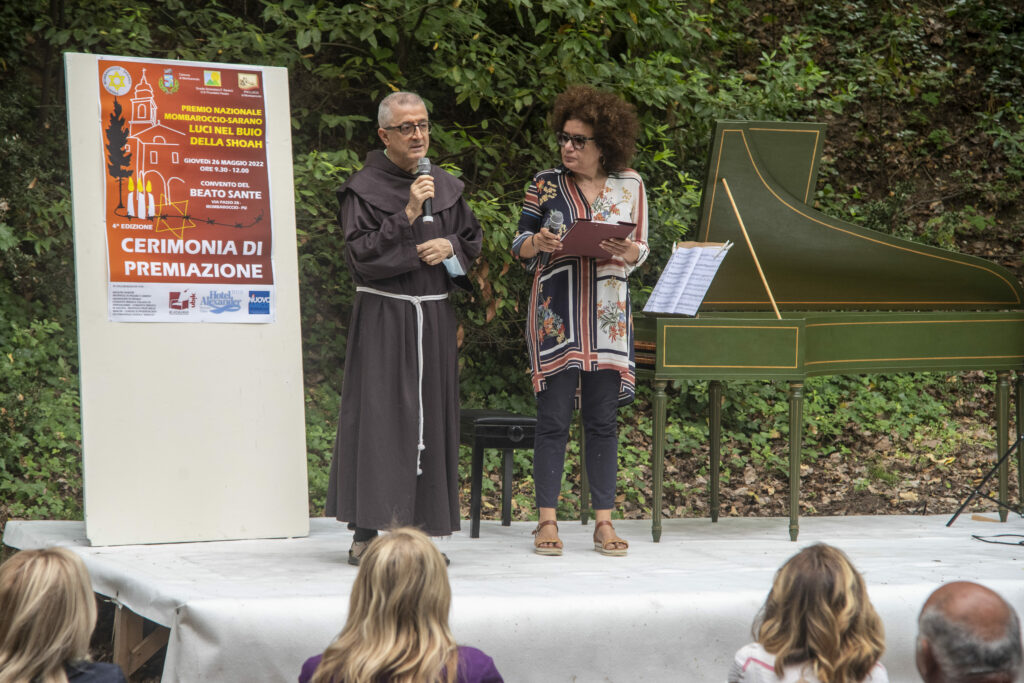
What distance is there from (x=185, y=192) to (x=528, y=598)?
2221 mm

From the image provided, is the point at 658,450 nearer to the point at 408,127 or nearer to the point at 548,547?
the point at 548,547

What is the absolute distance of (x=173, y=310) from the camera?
437 centimetres

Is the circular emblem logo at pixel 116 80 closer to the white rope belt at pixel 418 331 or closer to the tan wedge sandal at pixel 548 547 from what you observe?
the white rope belt at pixel 418 331

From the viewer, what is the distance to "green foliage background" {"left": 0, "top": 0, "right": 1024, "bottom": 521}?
244 inches

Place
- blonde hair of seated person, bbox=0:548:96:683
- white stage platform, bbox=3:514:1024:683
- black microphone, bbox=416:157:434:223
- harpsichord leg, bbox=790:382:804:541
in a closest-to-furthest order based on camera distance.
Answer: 1. blonde hair of seated person, bbox=0:548:96:683
2. white stage platform, bbox=3:514:1024:683
3. black microphone, bbox=416:157:434:223
4. harpsichord leg, bbox=790:382:804:541

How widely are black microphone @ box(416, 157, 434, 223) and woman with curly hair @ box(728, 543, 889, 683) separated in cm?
197

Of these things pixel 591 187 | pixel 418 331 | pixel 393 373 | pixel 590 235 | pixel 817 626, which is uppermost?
pixel 591 187

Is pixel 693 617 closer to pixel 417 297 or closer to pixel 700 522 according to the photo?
pixel 417 297

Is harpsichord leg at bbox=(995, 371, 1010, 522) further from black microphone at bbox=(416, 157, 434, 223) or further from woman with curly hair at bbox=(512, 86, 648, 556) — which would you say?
black microphone at bbox=(416, 157, 434, 223)

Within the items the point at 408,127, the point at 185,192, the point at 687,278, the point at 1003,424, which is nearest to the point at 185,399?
the point at 185,192

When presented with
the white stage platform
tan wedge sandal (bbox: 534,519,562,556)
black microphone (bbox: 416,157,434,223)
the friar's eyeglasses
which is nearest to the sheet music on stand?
the white stage platform

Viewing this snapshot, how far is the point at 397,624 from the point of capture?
2.14m

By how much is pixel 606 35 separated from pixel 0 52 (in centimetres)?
382

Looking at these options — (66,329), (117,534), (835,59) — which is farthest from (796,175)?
(835,59)
